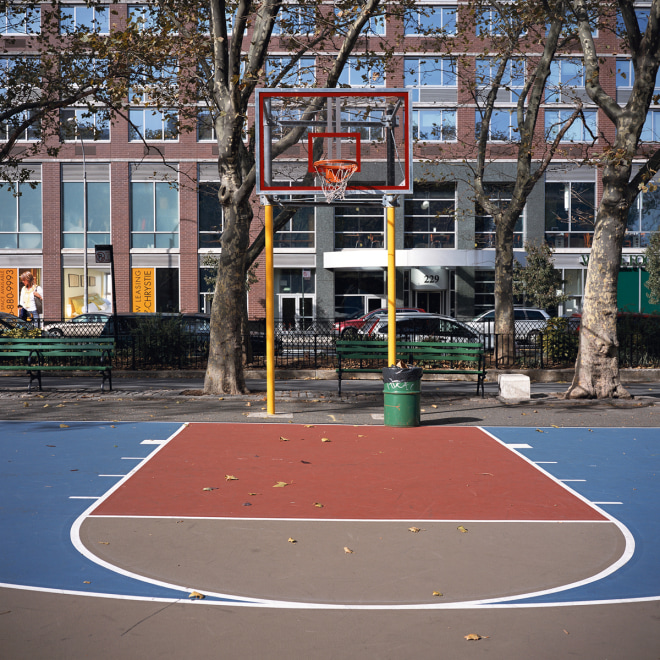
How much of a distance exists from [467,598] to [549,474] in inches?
169

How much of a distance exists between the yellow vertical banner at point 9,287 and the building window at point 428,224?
71.2 ft

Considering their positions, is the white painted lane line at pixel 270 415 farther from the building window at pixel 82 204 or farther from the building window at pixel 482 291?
the building window at pixel 82 204

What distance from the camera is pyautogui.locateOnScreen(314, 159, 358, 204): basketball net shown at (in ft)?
46.0

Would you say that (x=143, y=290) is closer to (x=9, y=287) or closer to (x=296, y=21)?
(x=9, y=287)

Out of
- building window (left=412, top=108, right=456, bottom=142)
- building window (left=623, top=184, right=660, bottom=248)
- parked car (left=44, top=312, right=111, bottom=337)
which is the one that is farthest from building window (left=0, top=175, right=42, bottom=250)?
building window (left=623, top=184, right=660, bottom=248)

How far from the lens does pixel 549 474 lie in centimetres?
907

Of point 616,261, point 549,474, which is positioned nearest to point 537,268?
point 616,261

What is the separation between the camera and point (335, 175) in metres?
14.3

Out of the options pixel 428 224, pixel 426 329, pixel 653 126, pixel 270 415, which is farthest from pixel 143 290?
pixel 270 415

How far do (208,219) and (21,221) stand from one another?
10340 millimetres

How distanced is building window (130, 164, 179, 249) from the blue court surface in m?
31.4

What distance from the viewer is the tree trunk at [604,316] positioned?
51.6 feet

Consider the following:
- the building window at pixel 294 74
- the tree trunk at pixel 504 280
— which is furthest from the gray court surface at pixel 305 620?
the tree trunk at pixel 504 280

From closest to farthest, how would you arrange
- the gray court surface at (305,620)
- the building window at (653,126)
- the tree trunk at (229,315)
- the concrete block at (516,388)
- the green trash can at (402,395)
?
1. the gray court surface at (305,620)
2. the green trash can at (402,395)
3. the concrete block at (516,388)
4. the tree trunk at (229,315)
5. the building window at (653,126)
